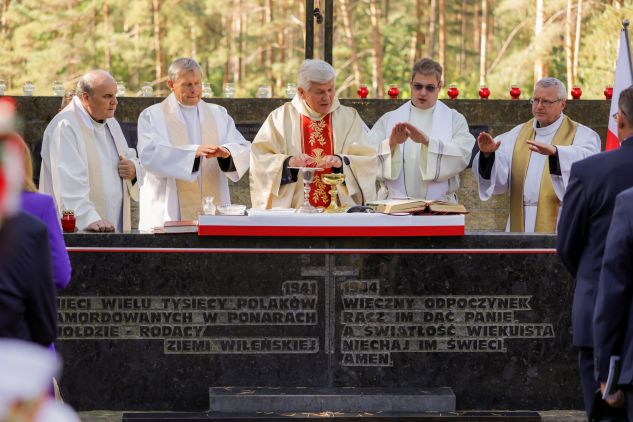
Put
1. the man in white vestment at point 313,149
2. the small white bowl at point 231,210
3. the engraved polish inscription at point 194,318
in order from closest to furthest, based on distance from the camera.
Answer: the engraved polish inscription at point 194,318, the small white bowl at point 231,210, the man in white vestment at point 313,149

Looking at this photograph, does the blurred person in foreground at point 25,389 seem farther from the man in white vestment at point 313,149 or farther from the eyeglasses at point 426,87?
the eyeglasses at point 426,87

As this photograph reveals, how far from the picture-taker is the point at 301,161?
6645 millimetres

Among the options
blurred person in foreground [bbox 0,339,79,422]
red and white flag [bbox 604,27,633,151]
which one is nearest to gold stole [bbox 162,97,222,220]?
red and white flag [bbox 604,27,633,151]

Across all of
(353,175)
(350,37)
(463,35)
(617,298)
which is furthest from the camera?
(463,35)

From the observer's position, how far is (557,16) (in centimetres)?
2570

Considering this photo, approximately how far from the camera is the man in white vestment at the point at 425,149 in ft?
24.1

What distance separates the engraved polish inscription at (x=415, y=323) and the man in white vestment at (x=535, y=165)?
156 centimetres

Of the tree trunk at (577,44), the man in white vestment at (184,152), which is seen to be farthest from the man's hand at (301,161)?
the tree trunk at (577,44)

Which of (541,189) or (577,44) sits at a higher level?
(577,44)

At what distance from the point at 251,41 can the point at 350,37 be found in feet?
9.47

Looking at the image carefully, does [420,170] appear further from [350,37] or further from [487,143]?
[350,37]

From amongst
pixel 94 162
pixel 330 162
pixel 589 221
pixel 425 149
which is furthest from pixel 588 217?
pixel 94 162

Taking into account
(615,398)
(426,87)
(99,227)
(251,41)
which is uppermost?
(251,41)

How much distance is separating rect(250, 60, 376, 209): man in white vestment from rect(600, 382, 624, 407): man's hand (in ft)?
10.3
